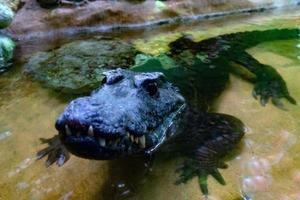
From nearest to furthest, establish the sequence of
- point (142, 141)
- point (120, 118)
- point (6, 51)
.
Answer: point (120, 118), point (142, 141), point (6, 51)

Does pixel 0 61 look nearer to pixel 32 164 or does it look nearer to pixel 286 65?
Result: pixel 32 164

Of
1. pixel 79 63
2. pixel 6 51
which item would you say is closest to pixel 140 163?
pixel 79 63

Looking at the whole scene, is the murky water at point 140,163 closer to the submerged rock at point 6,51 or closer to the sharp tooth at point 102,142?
the sharp tooth at point 102,142

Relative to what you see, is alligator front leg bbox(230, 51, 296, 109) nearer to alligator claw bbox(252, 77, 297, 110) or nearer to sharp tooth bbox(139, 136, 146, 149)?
alligator claw bbox(252, 77, 297, 110)

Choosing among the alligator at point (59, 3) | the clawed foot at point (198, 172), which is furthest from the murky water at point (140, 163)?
the alligator at point (59, 3)

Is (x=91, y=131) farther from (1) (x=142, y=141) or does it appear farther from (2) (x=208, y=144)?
(2) (x=208, y=144)

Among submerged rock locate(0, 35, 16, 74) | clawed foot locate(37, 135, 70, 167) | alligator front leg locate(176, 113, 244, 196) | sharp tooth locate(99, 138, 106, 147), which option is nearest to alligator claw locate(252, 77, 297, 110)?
alligator front leg locate(176, 113, 244, 196)

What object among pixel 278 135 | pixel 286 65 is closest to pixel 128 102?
pixel 278 135
